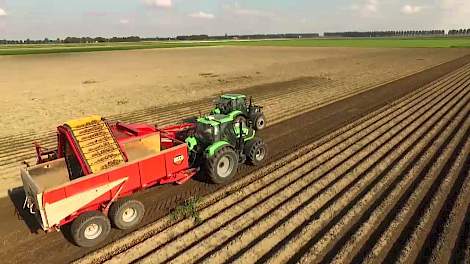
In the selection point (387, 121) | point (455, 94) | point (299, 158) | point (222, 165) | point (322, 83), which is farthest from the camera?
point (322, 83)

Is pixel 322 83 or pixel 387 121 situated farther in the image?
pixel 322 83

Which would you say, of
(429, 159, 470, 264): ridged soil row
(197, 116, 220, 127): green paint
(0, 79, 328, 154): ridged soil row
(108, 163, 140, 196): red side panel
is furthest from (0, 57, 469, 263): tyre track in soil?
(0, 79, 328, 154): ridged soil row

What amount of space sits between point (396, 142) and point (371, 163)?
233 cm

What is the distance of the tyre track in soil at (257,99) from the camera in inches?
448

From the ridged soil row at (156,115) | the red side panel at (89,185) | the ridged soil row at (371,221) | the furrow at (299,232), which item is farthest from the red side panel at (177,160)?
the ridged soil row at (156,115)

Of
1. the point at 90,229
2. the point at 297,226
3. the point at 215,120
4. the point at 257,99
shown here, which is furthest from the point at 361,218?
the point at 257,99

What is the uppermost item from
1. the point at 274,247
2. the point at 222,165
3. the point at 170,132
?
the point at 170,132

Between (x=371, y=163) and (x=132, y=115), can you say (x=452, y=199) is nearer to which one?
(x=371, y=163)

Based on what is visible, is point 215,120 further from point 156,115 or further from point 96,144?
point 156,115

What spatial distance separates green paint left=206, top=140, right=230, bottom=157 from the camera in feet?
27.2

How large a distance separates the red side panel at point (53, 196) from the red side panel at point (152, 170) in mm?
1655

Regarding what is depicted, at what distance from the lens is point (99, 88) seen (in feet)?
83.0

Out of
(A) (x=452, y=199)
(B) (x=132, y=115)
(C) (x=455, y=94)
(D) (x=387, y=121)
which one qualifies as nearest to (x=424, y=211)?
(A) (x=452, y=199)

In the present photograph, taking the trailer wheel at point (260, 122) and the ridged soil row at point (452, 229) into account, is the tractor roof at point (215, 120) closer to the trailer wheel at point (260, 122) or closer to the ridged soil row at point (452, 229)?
the trailer wheel at point (260, 122)
